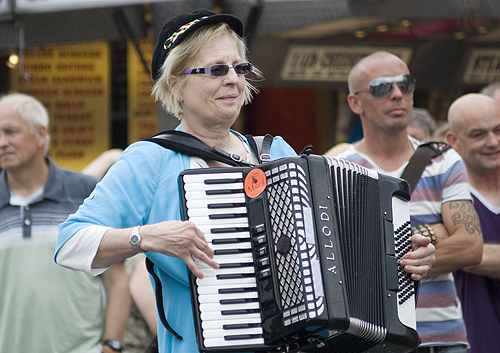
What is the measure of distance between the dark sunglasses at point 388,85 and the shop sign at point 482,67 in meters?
3.78

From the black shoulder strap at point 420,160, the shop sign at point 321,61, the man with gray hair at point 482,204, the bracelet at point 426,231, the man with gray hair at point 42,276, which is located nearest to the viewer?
the bracelet at point 426,231

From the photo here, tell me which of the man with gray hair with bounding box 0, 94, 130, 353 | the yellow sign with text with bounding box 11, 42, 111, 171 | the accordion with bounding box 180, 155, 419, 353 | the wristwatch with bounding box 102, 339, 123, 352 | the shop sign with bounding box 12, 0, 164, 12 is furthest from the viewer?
the yellow sign with text with bounding box 11, 42, 111, 171

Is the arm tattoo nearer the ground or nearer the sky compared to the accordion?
nearer the sky

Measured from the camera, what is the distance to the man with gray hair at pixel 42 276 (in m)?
3.60

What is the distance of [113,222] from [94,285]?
160 cm

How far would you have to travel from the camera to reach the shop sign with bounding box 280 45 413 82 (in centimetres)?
637

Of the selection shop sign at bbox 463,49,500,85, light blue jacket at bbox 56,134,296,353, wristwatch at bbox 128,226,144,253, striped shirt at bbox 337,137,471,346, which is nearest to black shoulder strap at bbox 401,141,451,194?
striped shirt at bbox 337,137,471,346

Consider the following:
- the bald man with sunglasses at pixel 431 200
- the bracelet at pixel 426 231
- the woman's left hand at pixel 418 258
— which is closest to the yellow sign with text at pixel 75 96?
the bald man with sunglasses at pixel 431 200

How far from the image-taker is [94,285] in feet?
12.3

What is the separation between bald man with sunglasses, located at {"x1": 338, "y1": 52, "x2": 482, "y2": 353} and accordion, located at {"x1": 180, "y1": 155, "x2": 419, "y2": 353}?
1014mm

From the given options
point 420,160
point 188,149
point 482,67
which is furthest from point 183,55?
point 482,67

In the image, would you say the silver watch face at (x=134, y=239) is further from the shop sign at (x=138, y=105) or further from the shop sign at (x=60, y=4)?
the shop sign at (x=138, y=105)

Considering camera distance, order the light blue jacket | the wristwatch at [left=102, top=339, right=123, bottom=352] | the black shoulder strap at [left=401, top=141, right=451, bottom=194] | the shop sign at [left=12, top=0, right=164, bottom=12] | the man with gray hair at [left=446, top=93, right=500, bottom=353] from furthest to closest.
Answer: the shop sign at [left=12, top=0, right=164, bottom=12]
the wristwatch at [left=102, top=339, right=123, bottom=352]
the man with gray hair at [left=446, top=93, right=500, bottom=353]
the black shoulder strap at [left=401, top=141, right=451, bottom=194]
the light blue jacket

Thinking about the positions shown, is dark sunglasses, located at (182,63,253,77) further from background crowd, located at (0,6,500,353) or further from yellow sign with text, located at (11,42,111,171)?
yellow sign with text, located at (11,42,111,171)
